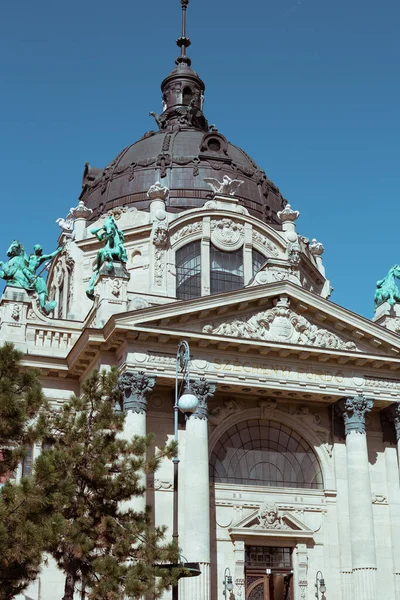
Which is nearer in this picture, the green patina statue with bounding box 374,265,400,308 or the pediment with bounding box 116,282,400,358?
the pediment with bounding box 116,282,400,358

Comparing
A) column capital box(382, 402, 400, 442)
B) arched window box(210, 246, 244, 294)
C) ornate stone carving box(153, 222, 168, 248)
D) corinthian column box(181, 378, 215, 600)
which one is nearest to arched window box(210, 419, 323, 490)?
corinthian column box(181, 378, 215, 600)

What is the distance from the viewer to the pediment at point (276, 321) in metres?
31.5

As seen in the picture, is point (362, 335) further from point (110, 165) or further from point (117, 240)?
point (110, 165)

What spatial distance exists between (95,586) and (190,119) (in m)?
35.5

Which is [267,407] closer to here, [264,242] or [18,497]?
[264,242]

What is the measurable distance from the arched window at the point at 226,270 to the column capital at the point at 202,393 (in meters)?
10.6

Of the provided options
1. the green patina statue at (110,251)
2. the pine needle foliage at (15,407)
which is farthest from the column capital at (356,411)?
the pine needle foliage at (15,407)

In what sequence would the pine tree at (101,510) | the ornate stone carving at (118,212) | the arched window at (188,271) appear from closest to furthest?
1. the pine tree at (101,510)
2. the arched window at (188,271)
3. the ornate stone carving at (118,212)

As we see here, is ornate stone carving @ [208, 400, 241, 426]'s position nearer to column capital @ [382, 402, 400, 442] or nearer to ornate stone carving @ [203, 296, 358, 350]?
ornate stone carving @ [203, 296, 358, 350]

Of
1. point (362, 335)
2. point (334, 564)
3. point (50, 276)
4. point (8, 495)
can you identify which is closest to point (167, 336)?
point (362, 335)

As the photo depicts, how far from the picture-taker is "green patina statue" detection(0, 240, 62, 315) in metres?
34.9

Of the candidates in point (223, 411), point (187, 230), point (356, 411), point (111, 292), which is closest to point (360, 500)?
point (356, 411)

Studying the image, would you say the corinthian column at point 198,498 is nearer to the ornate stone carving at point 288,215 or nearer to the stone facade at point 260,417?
the stone facade at point 260,417

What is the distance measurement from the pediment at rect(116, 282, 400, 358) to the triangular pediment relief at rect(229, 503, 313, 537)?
5.74 meters
